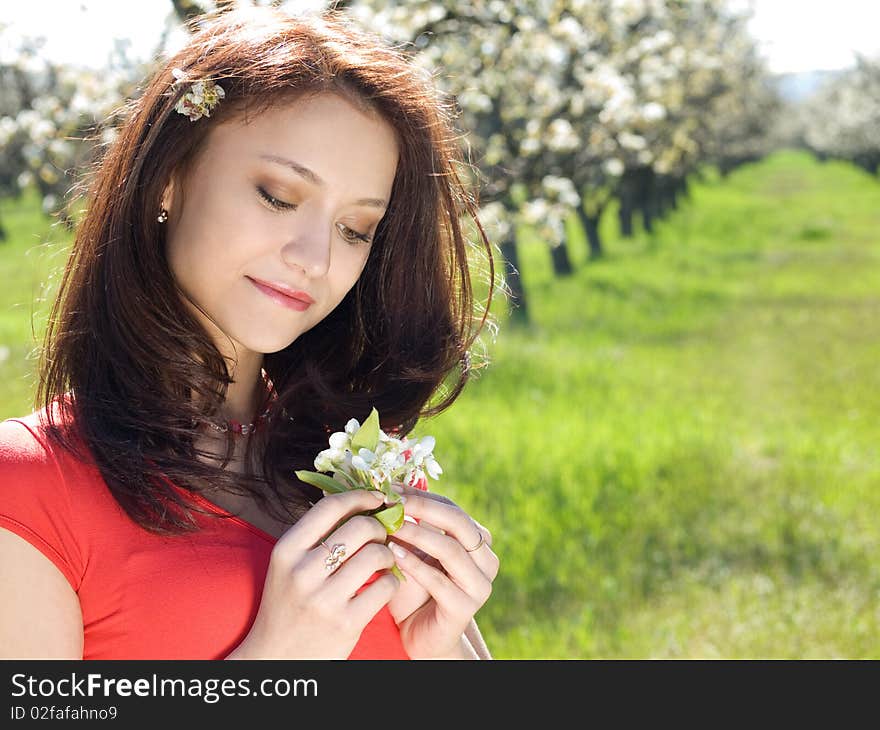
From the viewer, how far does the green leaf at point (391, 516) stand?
72.9 inches

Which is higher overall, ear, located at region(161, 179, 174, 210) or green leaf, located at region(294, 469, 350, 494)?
ear, located at region(161, 179, 174, 210)

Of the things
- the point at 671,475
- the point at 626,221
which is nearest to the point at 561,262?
the point at 626,221

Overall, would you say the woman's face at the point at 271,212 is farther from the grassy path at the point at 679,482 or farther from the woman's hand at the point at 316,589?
A: the grassy path at the point at 679,482

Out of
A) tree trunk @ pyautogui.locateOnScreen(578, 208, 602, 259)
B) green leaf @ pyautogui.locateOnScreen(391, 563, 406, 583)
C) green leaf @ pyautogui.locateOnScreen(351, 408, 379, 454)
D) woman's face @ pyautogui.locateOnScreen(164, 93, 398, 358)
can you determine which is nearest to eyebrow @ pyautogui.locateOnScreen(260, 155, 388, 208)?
woman's face @ pyautogui.locateOnScreen(164, 93, 398, 358)

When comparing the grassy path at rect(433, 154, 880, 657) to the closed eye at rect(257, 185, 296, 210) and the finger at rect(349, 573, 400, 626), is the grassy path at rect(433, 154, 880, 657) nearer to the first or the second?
the finger at rect(349, 573, 400, 626)

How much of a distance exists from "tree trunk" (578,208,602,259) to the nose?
20284mm

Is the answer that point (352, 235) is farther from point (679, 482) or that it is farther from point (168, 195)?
point (679, 482)

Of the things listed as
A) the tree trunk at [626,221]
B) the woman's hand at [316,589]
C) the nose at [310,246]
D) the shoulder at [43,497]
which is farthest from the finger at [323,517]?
the tree trunk at [626,221]

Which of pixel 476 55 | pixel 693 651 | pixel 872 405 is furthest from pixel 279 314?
pixel 872 405

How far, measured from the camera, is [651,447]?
7.75 meters

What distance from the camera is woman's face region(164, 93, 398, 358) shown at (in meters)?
1.99

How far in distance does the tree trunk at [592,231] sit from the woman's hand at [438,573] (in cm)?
2033

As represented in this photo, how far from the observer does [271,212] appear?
199 centimetres

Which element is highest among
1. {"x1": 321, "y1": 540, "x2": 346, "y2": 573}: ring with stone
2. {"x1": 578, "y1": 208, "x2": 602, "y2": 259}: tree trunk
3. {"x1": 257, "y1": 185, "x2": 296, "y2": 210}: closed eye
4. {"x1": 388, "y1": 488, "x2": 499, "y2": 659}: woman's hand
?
{"x1": 257, "y1": 185, "x2": 296, "y2": 210}: closed eye
